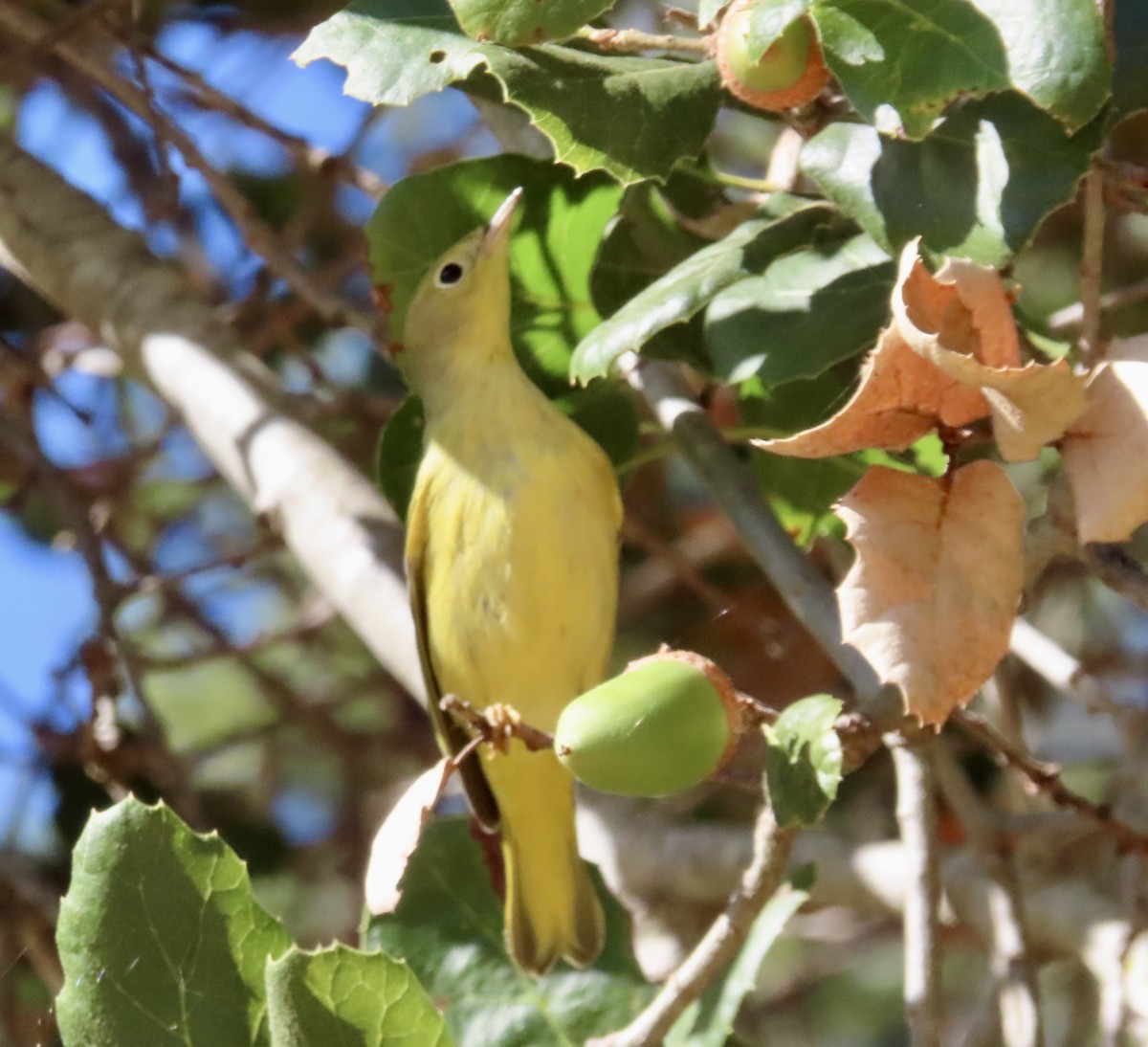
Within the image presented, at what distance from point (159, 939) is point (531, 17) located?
30.3 inches

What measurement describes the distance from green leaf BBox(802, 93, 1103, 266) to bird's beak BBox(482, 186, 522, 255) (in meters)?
0.47

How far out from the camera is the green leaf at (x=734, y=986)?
148 cm

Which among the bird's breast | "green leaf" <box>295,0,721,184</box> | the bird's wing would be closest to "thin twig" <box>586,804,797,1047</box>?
"green leaf" <box>295,0,721,184</box>

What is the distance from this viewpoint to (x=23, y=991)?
2891mm

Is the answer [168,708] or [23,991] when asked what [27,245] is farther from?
[168,708]

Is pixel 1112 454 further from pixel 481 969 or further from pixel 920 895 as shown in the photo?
pixel 481 969

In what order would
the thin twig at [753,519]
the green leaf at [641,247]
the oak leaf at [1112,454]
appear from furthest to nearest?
the green leaf at [641,247]
the thin twig at [753,519]
the oak leaf at [1112,454]

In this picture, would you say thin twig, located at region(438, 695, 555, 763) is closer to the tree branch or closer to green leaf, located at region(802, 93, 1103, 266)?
green leaf, located at region(802, 93, 1103, 266)

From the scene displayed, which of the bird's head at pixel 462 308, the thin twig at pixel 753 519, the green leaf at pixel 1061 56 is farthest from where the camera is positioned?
the bird's head at pixel 462 308

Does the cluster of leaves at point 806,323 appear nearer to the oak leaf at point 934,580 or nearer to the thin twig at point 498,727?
the oak leaf at point 934,580

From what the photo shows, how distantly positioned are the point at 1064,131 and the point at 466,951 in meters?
1.09

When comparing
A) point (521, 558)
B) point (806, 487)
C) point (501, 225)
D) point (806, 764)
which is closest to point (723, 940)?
point (806, 764)

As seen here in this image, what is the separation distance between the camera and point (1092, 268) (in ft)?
3.74

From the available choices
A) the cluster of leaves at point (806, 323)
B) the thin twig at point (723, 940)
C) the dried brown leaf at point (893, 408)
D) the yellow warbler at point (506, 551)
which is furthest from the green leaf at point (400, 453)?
the dried brown leaf at point (893, 408)
